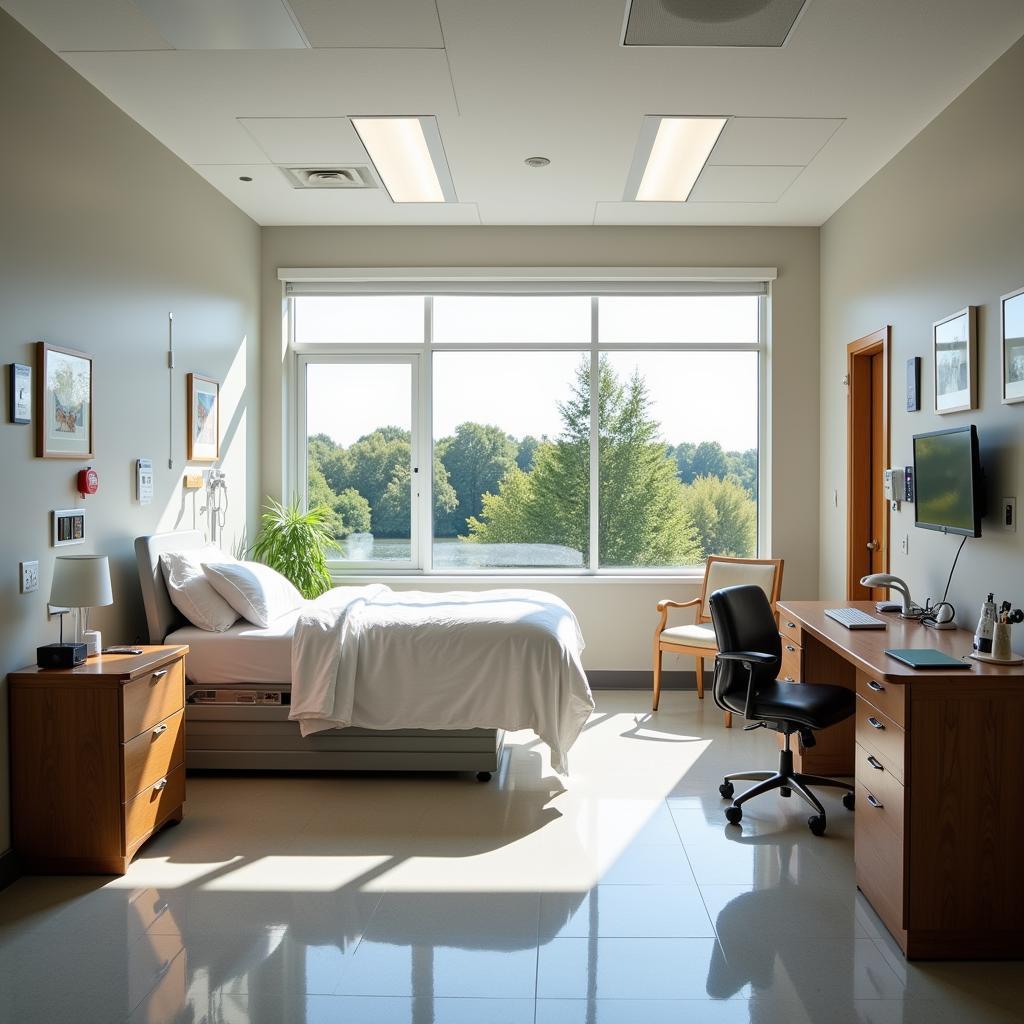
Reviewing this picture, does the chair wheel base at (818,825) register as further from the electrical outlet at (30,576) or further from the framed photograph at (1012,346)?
the electrical outlet at (30,576)

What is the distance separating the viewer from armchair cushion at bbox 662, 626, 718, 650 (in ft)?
18.3

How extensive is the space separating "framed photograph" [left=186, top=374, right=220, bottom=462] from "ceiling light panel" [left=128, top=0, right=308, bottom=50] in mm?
1979

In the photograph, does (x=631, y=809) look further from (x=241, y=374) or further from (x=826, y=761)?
(x=241, y=374)

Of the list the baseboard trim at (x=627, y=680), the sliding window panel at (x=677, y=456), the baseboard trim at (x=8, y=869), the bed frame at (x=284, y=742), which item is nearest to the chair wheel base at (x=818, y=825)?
the bed frame at (x=284, y=742)

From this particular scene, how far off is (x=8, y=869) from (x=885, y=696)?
316 cm

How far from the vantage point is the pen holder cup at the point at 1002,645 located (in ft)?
10.0

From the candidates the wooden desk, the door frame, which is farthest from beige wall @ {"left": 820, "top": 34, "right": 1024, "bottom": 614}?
the wooden desk

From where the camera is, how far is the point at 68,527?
379 cm

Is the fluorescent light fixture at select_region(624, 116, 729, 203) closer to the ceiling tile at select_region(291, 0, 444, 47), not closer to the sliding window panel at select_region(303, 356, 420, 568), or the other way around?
the ceiling tile at select_region(291, 0, 444, 47)

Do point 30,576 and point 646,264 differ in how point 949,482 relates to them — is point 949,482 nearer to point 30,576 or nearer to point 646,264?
point 646,264

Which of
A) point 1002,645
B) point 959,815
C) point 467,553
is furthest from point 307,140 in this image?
point 959,815

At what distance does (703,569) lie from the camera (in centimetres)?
649

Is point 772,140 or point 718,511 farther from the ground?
point 772,140

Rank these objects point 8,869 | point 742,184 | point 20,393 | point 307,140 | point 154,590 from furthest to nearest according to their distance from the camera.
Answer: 1. point 742,184
2. point 307,140
3. point 154,590
4. point 20,393
5. point 8,869
